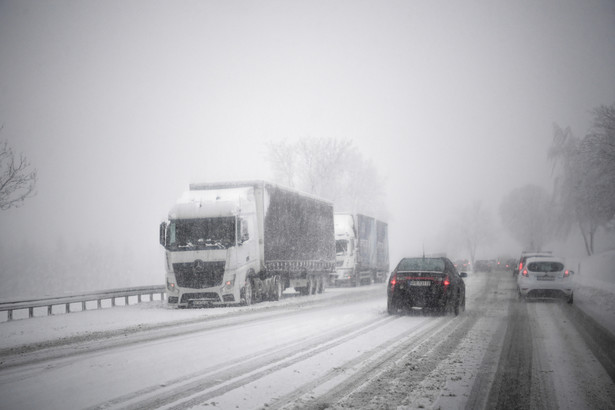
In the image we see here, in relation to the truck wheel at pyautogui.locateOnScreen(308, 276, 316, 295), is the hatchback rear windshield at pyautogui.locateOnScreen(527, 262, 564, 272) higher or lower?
higher

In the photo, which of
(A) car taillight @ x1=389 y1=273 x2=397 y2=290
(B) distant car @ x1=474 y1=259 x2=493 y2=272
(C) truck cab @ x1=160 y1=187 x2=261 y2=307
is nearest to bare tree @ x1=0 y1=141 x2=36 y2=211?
(C) truck cab @ x1=160 y1=187 x2=261 y2=307

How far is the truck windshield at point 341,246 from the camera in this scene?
3050cm

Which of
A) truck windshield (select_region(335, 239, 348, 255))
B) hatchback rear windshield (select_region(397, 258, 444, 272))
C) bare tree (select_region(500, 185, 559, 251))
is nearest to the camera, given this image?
hatchback rear windshield (select_region(397, 258, 444, 272))

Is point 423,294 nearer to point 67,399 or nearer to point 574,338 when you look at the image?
point 574,338

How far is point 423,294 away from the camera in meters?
13.9

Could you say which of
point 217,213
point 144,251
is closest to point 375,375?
point 217,213

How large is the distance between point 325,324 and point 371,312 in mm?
3095

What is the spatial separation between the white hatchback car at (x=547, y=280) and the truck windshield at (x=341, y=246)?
1286 centimetres

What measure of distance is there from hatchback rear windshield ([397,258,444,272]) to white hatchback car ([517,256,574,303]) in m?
5.71

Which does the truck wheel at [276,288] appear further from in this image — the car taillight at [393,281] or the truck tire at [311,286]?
the car taillight at [393,281]

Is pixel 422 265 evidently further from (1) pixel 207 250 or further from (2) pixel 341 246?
(2) pixel 341 246

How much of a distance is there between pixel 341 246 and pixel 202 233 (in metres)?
14.2

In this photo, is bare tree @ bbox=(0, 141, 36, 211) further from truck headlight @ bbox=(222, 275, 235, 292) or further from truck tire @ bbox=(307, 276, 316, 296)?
truck tire @ bbox=(307, 276, 316, 296)

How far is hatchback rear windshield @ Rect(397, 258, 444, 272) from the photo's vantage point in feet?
47.3
